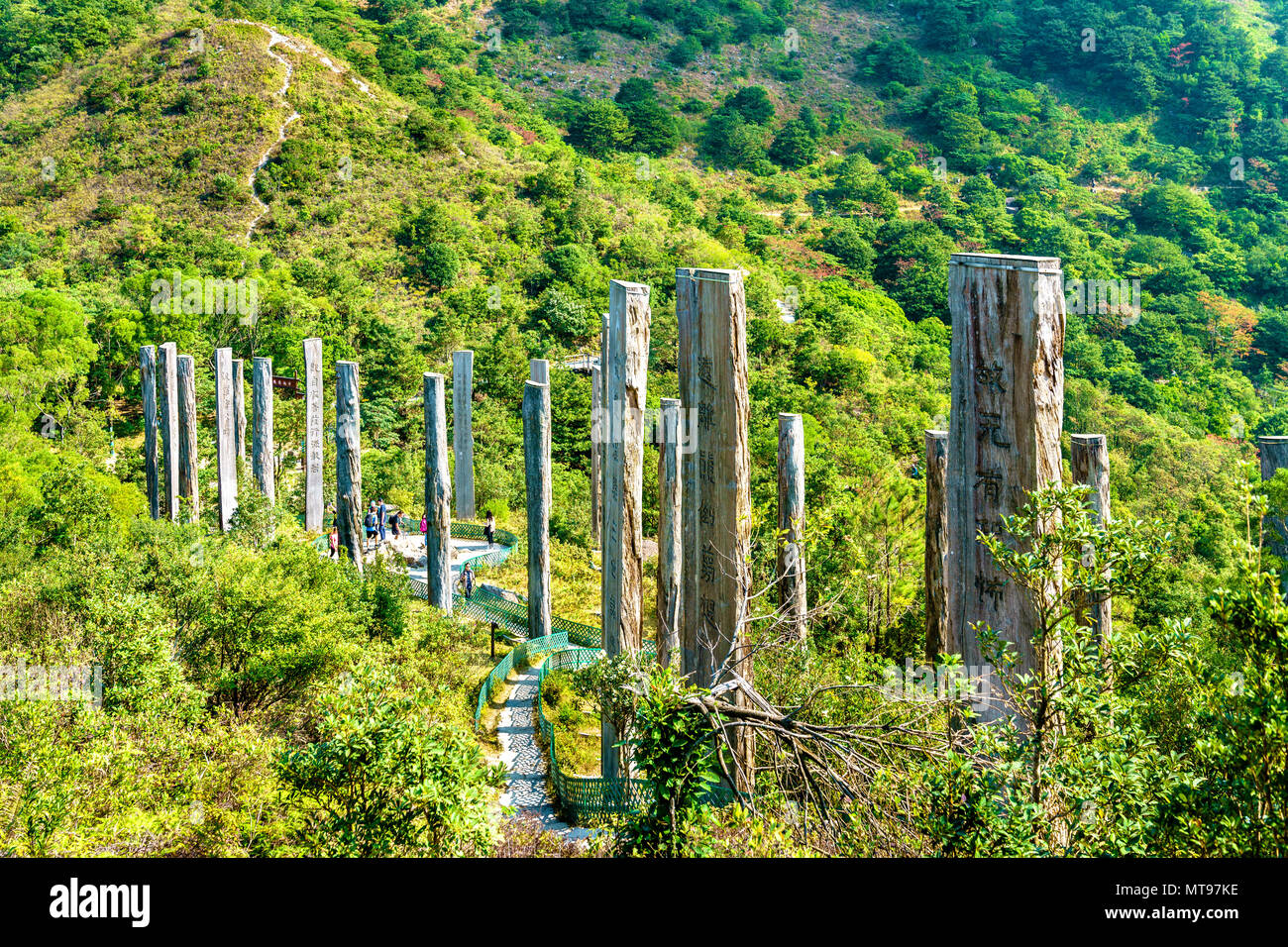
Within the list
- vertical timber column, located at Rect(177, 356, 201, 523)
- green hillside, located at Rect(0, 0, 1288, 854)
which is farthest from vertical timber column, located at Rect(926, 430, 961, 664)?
vertical timber column, located at Rect(177, 356, 201, 523)

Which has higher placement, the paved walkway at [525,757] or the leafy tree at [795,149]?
the leafy tree at [795,149]

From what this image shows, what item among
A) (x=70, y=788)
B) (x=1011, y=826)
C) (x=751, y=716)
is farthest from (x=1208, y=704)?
(x=70, y=788)

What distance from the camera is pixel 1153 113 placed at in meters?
61.5

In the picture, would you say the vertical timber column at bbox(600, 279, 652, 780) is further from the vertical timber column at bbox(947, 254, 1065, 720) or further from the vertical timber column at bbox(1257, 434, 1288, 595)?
the vertical timber column at bbox(1257, 434, 1288, 595)

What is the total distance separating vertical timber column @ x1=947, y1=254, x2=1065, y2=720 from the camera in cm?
300

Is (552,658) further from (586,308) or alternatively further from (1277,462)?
(586,308)

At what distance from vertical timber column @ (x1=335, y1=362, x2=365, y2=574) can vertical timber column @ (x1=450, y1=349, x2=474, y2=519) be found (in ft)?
12.1

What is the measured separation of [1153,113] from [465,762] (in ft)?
234

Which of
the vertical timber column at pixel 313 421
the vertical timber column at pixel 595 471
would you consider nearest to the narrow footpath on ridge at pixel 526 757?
the vertical timber column at pixel 595 471

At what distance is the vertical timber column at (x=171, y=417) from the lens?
52.6 feet

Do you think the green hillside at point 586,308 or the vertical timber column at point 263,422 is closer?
the green hillside at point 586,308

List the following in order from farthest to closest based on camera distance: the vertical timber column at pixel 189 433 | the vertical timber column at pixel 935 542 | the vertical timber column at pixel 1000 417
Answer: the vertical timber column at pixel 189 433 < the vertical timber column at pixel 935 542 < the vertical timber column at pixel 1000 417

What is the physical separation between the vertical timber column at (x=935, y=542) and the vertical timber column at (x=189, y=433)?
12775 mm

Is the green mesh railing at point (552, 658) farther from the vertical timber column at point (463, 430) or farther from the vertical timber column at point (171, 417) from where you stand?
the vertical timber column at point (171, 417)
